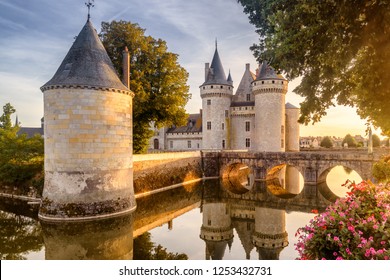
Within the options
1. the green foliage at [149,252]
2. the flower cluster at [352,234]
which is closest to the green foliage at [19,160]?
the green foliage at [149,252]

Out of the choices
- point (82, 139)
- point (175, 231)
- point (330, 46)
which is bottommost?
point (175, 231)

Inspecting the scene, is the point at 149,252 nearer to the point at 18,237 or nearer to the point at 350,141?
the point at 18,237

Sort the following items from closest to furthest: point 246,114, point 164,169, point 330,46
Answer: point 330,46 < point 164,169 < point 246,114

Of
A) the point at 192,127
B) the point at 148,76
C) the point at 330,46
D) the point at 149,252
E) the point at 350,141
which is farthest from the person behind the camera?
the point at 350,141

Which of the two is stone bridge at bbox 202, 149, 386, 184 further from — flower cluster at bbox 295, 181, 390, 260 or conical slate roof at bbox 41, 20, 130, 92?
flower cluster at bbox 295, 181, 390, 260

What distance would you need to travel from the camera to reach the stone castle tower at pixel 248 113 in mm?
28469

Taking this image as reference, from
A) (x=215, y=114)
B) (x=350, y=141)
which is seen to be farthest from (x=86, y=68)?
(x=350, y=141)

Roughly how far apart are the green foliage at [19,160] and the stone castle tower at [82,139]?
5.53 metres

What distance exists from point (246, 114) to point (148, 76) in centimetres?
1666

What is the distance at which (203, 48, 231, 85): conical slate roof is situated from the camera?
3075 cm

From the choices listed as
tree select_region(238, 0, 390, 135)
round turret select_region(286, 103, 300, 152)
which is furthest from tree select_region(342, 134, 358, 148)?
tree select_region(238, 0, 390, 135)

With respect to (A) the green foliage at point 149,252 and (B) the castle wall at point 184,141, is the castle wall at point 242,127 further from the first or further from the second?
(A) the green foliage at point 149,252

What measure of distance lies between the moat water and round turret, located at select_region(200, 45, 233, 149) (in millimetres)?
14612

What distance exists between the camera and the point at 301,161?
21.2m
